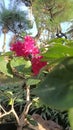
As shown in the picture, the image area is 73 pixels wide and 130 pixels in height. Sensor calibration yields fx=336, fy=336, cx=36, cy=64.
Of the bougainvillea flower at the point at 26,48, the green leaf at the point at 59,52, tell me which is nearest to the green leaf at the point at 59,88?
the green leaf at the point at 59,52

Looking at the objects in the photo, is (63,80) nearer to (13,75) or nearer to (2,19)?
(13,75)

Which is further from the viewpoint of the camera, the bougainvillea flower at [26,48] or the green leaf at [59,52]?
the bougainvillea flower at [26,48]

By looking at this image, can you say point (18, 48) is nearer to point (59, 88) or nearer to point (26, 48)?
point (26, 48)

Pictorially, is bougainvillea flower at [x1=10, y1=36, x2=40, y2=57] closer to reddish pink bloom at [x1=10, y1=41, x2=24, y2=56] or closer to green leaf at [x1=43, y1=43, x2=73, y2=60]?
reddish pink bloom at [x1=10, y1=41, x2=24, y2=56]

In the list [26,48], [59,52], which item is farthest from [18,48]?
[59,52]

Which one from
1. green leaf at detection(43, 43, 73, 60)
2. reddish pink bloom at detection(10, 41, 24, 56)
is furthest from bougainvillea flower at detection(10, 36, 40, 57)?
green leaf at detection(43, 43, 73, 60)

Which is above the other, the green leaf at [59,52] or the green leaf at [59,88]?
the green leaf at [59,52]

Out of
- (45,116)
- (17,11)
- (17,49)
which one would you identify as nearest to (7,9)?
(17,11)

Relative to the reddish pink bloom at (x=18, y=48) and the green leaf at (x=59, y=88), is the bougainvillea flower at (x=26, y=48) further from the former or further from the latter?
the green leaf at (x=59, y=88)

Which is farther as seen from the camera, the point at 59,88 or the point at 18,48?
the point at 18,48
